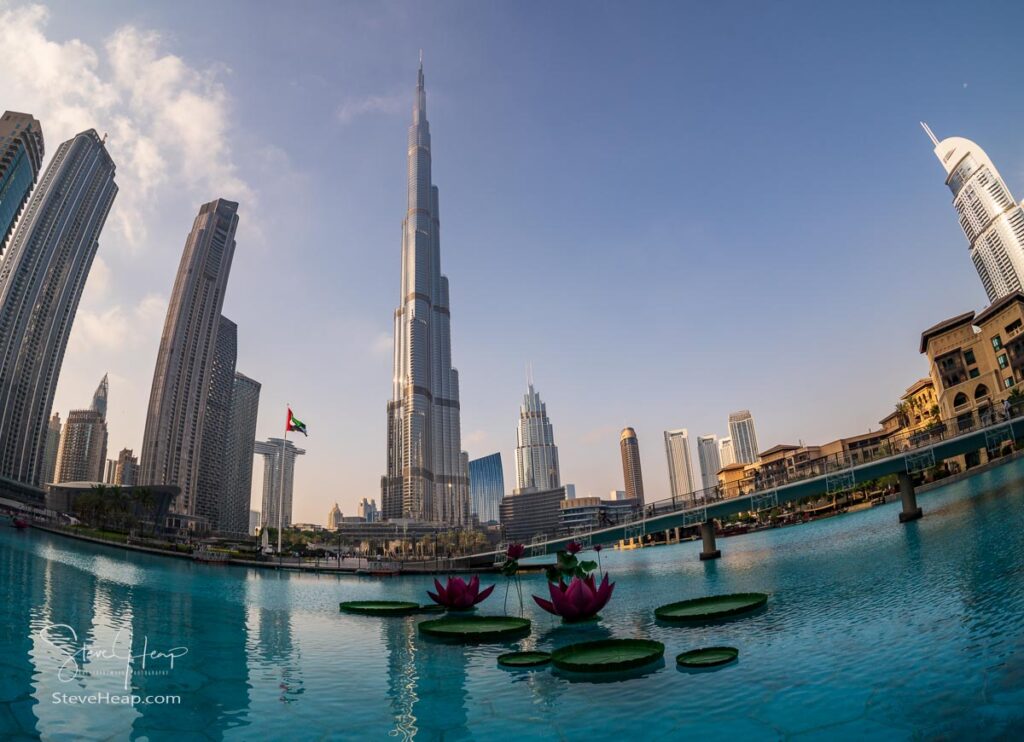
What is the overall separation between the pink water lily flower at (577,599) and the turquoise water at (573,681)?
0.91m

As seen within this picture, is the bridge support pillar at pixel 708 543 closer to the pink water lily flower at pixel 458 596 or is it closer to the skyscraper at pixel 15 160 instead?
the pink water lily flower at pixel 458 596

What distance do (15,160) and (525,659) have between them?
633 ft

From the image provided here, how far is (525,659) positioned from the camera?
14.7m

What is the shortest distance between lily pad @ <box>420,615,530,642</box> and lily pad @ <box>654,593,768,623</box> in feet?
16.8

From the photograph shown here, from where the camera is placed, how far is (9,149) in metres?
144

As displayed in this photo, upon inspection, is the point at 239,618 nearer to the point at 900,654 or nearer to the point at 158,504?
the point at 900,654

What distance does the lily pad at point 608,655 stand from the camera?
1298 centimetres

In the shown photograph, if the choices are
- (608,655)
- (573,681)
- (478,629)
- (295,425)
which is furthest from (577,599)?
(295,425)

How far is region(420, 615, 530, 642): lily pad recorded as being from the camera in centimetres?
1936

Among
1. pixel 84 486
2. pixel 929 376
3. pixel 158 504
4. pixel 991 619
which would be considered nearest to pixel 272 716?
pixel 991 619

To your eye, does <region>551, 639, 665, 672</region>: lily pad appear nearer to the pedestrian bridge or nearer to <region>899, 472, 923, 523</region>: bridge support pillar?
the pedestrian bridge

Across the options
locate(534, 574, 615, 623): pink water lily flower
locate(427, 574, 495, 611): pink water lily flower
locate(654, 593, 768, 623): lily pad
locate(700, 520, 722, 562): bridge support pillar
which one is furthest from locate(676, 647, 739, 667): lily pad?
locate(700, 520, 722, 562): bridge support pillar

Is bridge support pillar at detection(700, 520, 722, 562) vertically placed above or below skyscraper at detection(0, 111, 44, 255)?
below

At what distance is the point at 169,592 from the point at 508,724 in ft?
106
